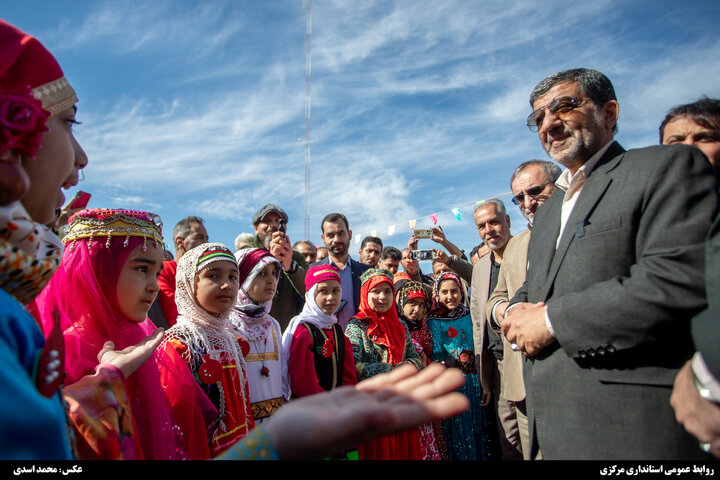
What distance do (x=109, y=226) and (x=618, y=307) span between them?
2.49 m

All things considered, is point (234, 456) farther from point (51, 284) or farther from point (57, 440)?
point (51, 284)

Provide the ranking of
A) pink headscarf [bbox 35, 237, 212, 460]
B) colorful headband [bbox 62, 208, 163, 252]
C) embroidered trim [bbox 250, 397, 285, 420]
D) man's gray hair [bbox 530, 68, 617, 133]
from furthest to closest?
embroidered trim [bbox 250, 397, 285, 420], colorful headband [bbox 62, 208, 163, 252], man's gray hair [bbox 530, 68, 617, 133], pink headscarf [bbox 35, 237, 212, 460]

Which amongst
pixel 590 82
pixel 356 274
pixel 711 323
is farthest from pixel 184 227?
pixel 711 323

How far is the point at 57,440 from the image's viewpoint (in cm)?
88

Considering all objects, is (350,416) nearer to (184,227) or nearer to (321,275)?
(321,275)

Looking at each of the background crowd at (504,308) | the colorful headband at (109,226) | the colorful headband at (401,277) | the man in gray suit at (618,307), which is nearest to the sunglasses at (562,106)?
the background crowd at (504,308)

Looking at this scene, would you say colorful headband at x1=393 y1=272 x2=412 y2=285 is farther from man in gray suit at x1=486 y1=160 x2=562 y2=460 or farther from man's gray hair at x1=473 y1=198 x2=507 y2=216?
man in gray suit at x1=486 y1=160 x2=562 y2=460

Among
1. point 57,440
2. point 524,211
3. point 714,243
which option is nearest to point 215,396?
point 57,440

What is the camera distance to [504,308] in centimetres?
235

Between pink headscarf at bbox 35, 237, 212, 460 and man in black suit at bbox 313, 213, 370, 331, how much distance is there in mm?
2928

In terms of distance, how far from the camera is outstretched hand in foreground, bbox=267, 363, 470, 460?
35.0 inches

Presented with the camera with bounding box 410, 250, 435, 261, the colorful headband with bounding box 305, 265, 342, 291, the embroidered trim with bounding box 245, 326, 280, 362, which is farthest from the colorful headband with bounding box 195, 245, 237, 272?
the camera with bounding box 410, 250, 435, 261

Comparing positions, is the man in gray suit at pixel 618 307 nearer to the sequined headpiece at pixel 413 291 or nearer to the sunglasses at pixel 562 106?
the sunglasses at pixel 562 106

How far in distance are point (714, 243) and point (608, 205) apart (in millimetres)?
560
